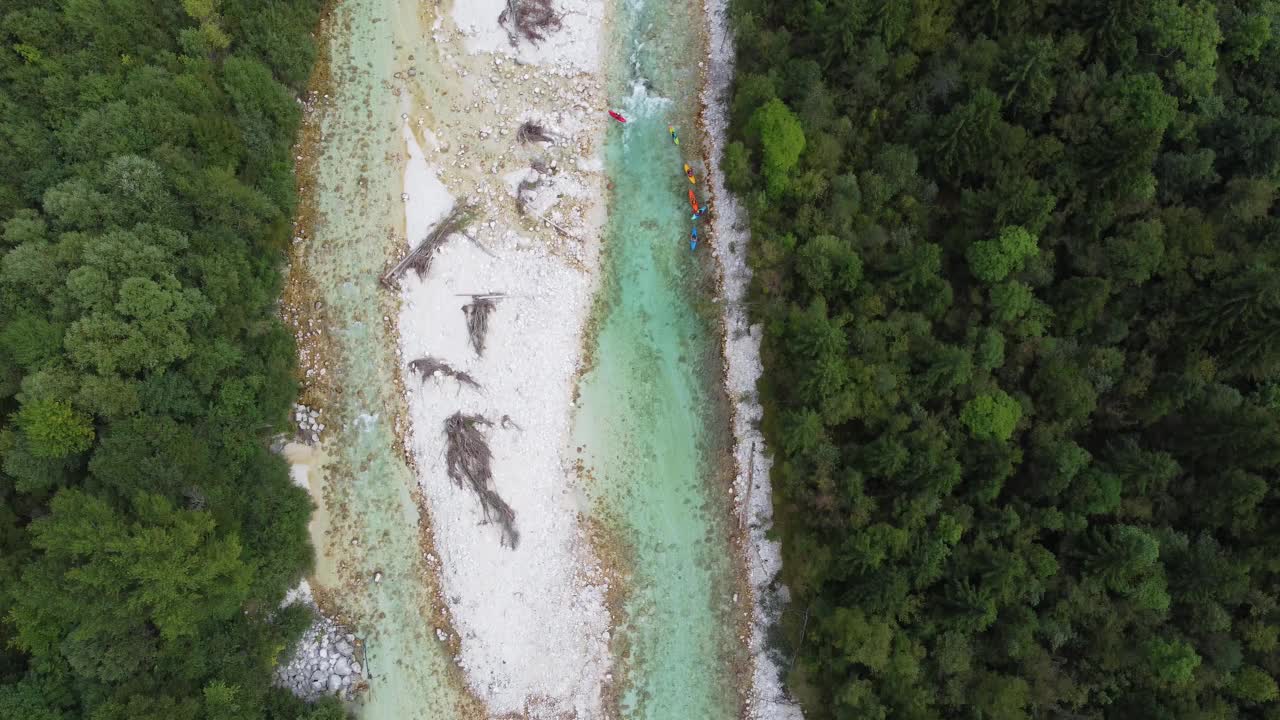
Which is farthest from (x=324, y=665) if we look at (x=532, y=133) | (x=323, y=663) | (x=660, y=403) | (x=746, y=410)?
(x=532, y=133)

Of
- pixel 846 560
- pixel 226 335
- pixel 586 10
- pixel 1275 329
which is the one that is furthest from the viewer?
pixel 586 10

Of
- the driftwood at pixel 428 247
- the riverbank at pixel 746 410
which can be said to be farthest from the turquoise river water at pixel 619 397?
the driftwood at pixel 428 247

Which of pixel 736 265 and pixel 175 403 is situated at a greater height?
pixel 736 265

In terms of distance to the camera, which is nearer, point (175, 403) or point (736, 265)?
point (175, 403)

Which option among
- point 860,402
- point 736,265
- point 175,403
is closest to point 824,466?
point 860,402

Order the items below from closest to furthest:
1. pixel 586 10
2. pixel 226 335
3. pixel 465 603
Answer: pixel 226 335
pixel 465 603
pixel 586 10

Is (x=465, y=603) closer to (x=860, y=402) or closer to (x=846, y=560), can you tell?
(x=846, y=560)

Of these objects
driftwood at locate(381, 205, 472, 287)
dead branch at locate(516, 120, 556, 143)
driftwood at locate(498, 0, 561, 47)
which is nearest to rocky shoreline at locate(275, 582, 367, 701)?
driftwood at locate(381, 205, 472, 287)
